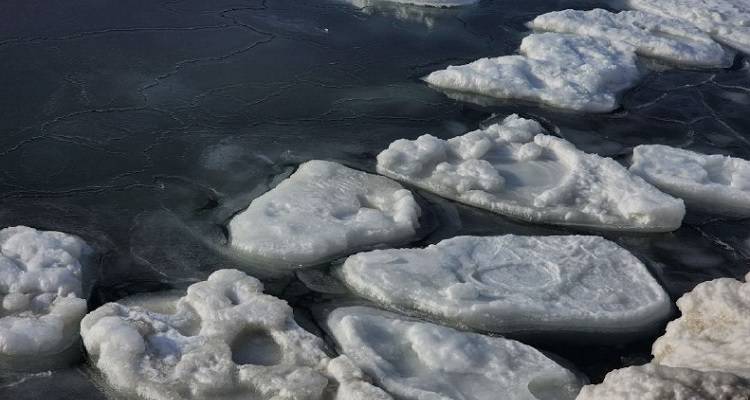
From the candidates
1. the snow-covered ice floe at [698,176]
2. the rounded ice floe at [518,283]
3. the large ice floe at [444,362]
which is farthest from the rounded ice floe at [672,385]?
the snow-covered ice floe at [698,176]

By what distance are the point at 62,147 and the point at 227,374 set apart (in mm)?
2862

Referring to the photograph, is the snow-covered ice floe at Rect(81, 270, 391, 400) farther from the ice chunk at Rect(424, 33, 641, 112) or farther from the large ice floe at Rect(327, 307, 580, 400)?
the ice chunk at Rect(424, 33, 641, 112)

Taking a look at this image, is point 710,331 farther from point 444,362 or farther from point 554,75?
point 554,75

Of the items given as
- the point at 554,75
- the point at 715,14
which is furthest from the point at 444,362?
the point at 715,14

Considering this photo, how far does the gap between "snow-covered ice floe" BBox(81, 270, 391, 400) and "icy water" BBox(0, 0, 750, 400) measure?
0.59 feet

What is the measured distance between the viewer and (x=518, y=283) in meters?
4.66

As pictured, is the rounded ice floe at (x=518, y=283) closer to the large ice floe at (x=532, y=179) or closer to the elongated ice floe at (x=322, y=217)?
the elongated ice floe at (x=322, y=217)

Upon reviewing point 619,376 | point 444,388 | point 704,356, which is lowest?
point 444,388

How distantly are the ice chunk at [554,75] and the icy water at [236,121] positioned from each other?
17cm

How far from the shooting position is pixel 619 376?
118 inches

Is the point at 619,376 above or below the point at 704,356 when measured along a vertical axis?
above

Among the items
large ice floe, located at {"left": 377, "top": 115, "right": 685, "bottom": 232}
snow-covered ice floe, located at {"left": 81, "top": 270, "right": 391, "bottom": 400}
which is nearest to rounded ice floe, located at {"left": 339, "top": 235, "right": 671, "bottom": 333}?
large ice floe, located at {"left": 377, "top": 115, "right": 685, "bottom": 232}

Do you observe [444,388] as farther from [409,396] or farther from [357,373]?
[357,373]

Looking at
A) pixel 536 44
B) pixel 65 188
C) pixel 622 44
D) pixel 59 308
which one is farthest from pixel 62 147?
pixel 622 44
